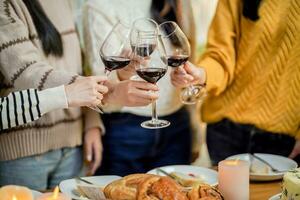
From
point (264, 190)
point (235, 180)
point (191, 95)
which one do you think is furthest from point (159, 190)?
point (191, 95)

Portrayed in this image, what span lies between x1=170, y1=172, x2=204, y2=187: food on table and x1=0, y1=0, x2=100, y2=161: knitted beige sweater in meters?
0.45

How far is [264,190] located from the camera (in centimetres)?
150

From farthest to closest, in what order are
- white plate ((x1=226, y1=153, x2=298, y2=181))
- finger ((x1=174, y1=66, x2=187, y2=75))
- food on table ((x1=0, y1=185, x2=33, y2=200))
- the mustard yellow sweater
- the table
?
the mustard yellow sweater, finger ((x1=174, y1=66, x2=187, y2=75)), white plate ((x1=226, y1=153, x2=298, y2=181)), the table, food on table ((x1=0, y1=185, x2=33, y2=200))

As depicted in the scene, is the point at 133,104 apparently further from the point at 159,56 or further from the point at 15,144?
the point at 15,144

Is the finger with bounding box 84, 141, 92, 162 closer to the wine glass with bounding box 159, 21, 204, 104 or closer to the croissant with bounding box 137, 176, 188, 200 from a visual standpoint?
the wine glass with bounding box 159, 21, 204, 104

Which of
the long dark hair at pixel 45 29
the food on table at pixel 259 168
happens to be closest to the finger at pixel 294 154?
the food on table at pixel 259 168

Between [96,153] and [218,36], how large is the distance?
27.1 inches

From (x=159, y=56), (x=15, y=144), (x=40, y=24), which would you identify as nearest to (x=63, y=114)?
(x=15, y=144)

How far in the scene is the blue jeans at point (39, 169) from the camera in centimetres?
185

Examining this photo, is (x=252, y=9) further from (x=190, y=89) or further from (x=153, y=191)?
(x=153, y=191)

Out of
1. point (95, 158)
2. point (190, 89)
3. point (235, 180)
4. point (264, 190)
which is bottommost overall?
point (95, 158)

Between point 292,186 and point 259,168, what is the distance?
0.43m

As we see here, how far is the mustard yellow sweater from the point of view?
1.82 metres

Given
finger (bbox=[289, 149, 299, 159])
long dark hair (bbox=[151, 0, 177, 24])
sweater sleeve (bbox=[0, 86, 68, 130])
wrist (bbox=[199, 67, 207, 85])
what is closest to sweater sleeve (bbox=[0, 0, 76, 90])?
sweater sleeve (bbox=[0, 86, 68, 130])
